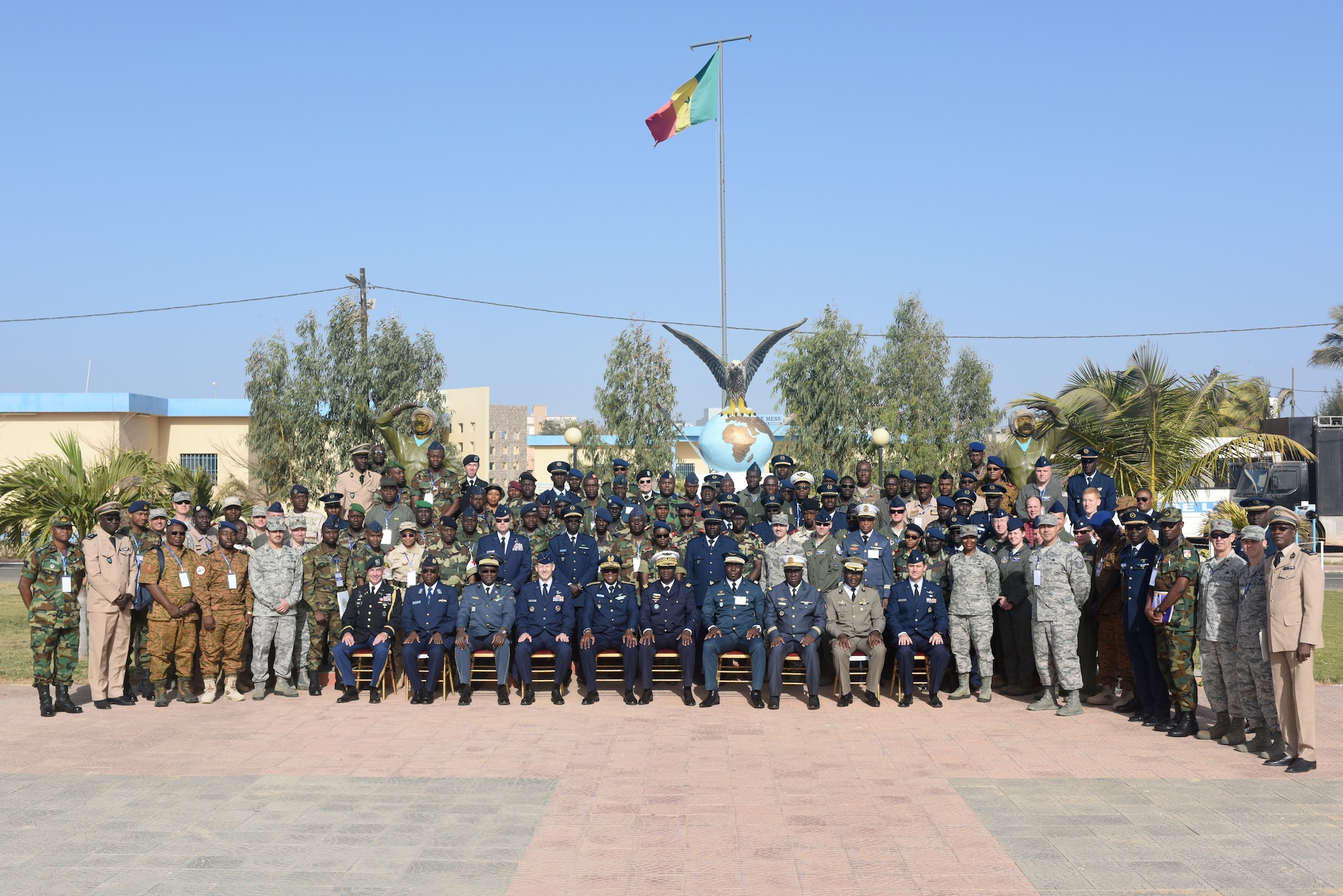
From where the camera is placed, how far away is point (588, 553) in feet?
36.6

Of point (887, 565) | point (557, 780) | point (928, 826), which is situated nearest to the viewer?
point (928, 826)

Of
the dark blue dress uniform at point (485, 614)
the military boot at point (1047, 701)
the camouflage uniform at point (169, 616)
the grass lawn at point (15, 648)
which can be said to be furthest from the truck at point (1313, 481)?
the grass lawn at point (15, 648)

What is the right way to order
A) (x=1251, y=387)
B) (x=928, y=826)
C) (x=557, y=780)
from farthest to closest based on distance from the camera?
(x=1251, y=387) < (x=557, y=780) < (x=928, y=826)

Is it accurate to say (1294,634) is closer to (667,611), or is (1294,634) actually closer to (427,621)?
(667,611)

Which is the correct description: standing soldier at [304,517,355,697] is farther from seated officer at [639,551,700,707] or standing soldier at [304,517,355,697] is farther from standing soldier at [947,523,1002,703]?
standing soldier at [947,523,1002,703]

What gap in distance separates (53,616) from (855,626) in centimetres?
722

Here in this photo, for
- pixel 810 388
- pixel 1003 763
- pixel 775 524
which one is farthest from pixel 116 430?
pixel 1003 763

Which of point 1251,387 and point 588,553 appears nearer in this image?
point 588,553

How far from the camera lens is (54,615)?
9.57 meters

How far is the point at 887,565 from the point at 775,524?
118 cm

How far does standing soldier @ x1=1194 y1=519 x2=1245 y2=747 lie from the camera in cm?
818

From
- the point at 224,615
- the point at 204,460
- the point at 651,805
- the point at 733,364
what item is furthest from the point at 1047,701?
the point at 204,460

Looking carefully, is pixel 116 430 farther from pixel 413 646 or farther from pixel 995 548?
pixel 995 548

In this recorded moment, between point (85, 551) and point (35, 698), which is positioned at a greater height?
point (85, 551)
